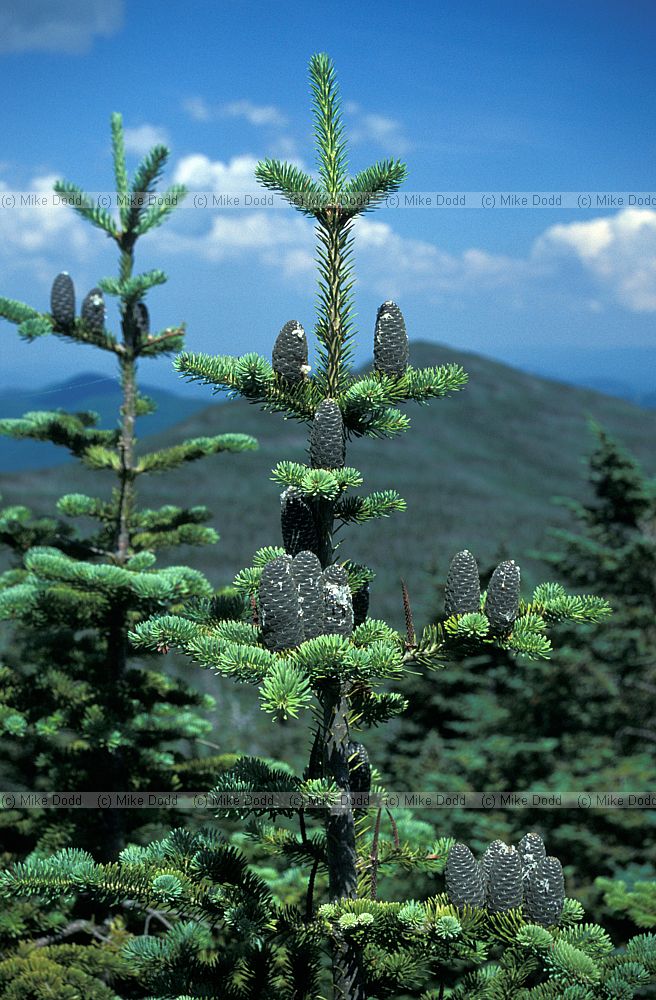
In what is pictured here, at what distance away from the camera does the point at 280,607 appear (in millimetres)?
3117

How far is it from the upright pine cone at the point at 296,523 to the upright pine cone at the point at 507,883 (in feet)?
4.79

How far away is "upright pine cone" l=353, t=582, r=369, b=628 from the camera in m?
3.82

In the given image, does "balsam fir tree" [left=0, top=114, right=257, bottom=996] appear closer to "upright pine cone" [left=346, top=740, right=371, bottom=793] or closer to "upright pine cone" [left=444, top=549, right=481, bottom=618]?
"upright pine cone" [left=346, top=740, right=371, bottom=793]

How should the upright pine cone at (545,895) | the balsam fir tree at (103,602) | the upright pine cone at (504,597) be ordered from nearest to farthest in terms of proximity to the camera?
the upright pine cone at (504,597)
the upright pine cone at (545,895)
the balsam fir tree at (103,602)

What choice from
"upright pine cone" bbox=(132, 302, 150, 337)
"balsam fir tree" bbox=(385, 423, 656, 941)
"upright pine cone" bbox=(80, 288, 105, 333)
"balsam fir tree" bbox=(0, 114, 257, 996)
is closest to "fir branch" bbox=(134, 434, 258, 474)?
"balsam fir tree" bbox=(0, 114, 257, 996)

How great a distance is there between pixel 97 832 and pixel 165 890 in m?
4.68

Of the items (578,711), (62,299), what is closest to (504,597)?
(62,299)

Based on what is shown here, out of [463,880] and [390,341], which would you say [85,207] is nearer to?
[390,341]

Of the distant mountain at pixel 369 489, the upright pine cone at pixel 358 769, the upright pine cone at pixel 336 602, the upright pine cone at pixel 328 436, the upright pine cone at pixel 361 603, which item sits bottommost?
the distant mountain at pixel 369 489

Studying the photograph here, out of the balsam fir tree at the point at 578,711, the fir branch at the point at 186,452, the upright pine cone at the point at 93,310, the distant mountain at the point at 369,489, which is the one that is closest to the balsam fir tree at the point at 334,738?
the fir branch at the point at 186,452

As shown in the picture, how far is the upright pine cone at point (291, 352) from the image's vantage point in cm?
361

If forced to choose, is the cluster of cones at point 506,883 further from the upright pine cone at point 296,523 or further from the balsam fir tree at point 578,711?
the balsam fir tree at point 578,711

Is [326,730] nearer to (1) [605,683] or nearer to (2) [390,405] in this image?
(2) [390,405]

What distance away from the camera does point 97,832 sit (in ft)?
25.3
